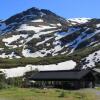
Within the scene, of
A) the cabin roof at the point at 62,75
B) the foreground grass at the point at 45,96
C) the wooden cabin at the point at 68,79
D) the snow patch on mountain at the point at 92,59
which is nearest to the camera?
the foreground grass at the point at 45,96

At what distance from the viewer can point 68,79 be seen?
99.4 meters

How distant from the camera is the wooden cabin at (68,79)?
98.8 meters

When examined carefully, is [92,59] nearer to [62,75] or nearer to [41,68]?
[41,68]

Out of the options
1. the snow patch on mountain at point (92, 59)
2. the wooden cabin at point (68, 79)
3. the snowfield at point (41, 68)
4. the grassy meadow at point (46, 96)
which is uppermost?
the snow patch on mountain at point (92, 59)

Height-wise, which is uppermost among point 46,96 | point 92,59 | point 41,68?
point 92,59

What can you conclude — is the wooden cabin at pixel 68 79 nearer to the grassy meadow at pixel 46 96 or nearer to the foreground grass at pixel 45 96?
the grassy meadow at pixel 46 96

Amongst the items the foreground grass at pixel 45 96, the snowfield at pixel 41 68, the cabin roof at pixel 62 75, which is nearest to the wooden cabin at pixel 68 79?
the cabin roof at pixel 62 75

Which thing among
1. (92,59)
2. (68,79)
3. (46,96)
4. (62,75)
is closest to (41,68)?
(92,59)

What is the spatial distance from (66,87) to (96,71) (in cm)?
2449

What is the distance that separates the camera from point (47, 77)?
106 meters

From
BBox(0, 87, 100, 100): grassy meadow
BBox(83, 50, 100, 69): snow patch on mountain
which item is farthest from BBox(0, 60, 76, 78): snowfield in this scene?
BBox(0, 87, 100, 100): grassy meadow

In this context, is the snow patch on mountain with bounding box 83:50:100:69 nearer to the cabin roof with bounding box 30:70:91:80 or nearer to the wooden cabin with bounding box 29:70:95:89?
the cabin roof with bounding box 30:70:91:80

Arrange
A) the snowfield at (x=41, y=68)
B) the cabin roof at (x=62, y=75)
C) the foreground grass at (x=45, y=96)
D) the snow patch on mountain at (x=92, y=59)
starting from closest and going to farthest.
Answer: the foreground grass at (x=45, y=96)
the cabin roof at (x=62, y=75)
the snowfield at (x=41, y=68)
the snow patch on mountain at (x=92, y=59)

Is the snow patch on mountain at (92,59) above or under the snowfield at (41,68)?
above
